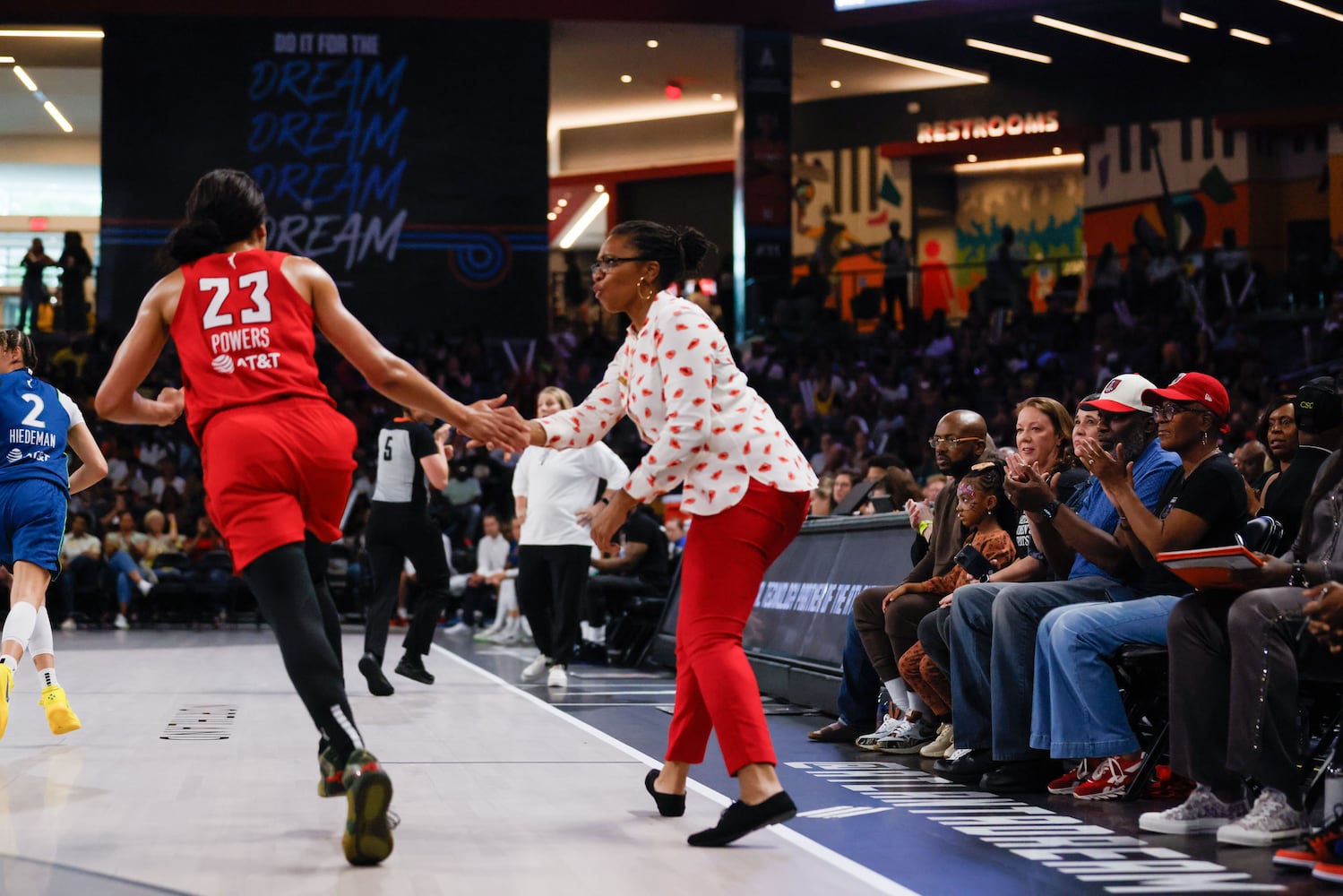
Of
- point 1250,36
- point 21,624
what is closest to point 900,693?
point 21,624

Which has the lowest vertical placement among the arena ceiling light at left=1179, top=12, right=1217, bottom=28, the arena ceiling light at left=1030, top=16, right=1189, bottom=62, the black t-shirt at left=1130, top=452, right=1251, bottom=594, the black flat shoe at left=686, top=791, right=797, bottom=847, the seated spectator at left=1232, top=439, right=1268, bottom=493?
the black flat shoe at left=686, top=791, right=797, bottom=847

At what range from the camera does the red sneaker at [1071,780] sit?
16.1 ft

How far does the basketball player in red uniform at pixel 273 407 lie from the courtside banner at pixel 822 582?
3311 mm

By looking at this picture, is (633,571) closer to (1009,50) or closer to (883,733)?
(883,733)

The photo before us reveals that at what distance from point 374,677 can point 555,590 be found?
1426 millimetres

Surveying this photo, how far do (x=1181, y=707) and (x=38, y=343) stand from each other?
19.1m

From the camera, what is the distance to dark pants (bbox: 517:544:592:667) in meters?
8.77

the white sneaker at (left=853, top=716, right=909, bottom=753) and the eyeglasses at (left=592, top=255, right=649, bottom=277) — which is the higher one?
the eyeglasses at (left=592, top=255, right=649, bottom=277)

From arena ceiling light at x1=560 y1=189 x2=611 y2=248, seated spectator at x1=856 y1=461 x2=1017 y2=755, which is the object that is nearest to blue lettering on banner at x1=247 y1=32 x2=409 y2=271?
arena ceiling light at x1=560 y1=189 x2=611 y2=248

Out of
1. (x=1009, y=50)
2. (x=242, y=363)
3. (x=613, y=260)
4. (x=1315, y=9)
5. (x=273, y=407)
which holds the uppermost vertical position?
(x=1009, y=50)

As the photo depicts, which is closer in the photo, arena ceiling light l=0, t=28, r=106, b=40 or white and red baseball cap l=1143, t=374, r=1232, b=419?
white and red baseball cap l=1143, t=374, r=1232, b=419

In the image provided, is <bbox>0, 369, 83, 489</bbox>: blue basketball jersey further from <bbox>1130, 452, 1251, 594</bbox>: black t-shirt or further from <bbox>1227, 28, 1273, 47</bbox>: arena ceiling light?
<bbox>1227, 28, 1273, 47</bbox>: arena ceiling light

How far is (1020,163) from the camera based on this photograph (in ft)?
91.7

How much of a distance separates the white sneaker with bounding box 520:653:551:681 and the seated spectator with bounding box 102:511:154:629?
22.9 feet
